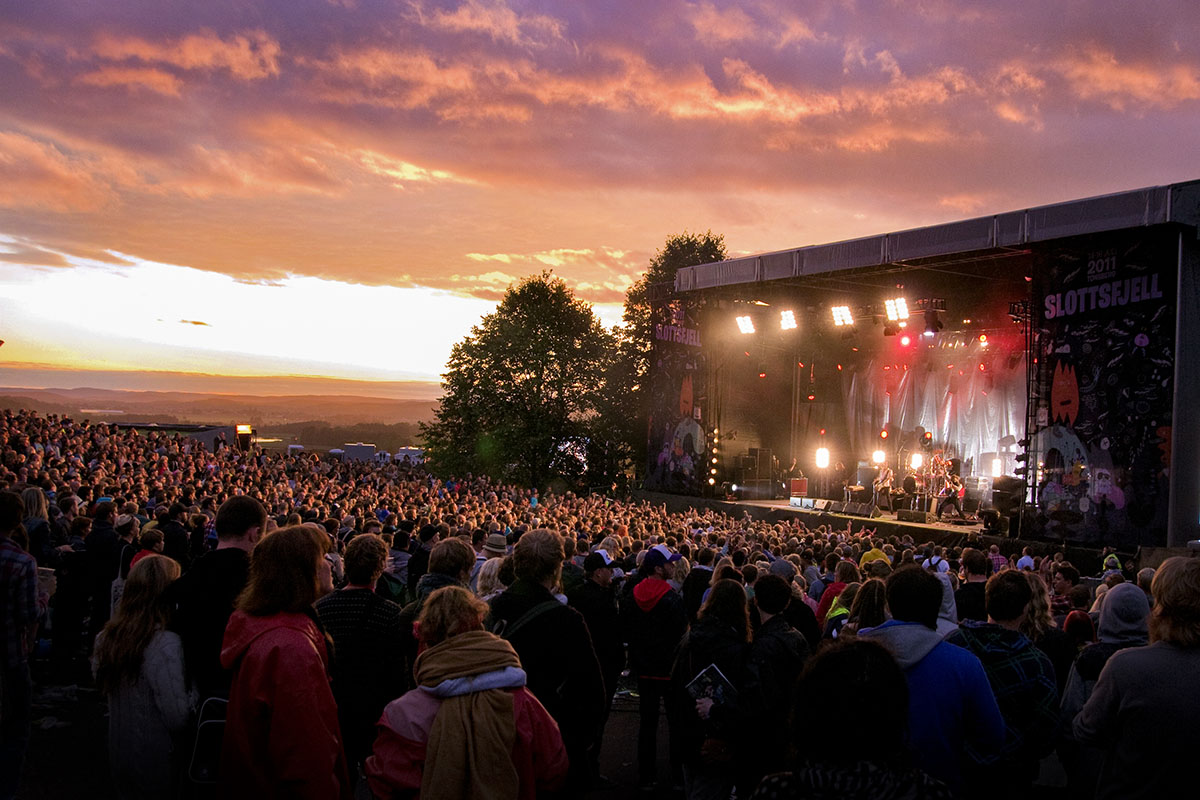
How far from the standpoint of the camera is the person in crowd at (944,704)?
3383 mm

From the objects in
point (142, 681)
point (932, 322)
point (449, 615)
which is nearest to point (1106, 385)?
point (932, 322)

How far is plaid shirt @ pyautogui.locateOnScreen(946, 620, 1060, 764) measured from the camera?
3.93 metres

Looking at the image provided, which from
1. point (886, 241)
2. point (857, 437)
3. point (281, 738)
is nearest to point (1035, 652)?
point (281, 738)

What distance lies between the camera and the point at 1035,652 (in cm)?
404

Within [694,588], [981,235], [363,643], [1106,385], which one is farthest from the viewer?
[981,235]

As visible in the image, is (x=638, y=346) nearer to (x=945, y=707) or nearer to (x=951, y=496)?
(x=951, y=496)

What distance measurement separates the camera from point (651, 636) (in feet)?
21.0

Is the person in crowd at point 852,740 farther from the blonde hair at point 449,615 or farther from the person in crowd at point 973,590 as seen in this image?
the person in crowd at point 973,590

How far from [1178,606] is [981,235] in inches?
672

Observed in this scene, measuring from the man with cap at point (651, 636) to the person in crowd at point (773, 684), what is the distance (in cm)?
191

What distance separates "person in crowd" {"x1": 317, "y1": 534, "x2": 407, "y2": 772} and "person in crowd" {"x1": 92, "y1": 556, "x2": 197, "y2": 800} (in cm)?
64

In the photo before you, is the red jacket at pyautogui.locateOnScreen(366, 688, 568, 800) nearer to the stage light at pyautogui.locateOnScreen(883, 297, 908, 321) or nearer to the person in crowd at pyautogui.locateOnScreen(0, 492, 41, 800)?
the person in crowd at pyautogui.locateOnScreen(0, 492, 41, 800)

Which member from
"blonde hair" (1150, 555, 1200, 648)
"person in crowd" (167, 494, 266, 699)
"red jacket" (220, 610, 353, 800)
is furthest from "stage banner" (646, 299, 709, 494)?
"red jacket" (220, 610, 353, 800)

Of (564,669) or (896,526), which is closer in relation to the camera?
(564,669)
